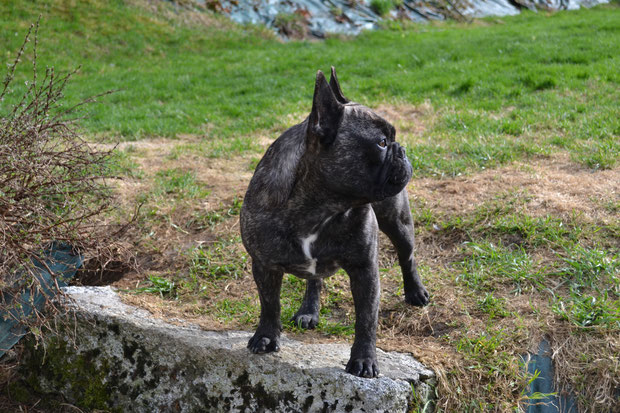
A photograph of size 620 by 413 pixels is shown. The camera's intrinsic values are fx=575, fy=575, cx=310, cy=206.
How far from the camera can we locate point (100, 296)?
4574 mm

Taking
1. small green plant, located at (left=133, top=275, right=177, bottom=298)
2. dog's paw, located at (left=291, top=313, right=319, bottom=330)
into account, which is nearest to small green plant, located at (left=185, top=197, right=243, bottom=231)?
small green plant, located at (left=133, top=275, right=177, bottom=298)

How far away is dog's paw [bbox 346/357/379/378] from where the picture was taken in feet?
11.3

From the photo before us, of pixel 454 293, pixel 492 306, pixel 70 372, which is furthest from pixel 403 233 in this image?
pixel 70 372

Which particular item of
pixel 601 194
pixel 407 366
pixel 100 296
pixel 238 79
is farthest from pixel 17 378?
pixel 238 79

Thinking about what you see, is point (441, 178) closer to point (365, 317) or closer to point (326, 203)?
point (365, 317)

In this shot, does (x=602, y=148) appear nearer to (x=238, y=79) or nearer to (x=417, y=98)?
(x=417, y=98)

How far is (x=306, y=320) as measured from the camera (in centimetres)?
428

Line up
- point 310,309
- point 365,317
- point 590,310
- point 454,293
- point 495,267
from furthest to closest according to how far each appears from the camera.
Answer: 1. point 495,267
2. point 454,293
3. point 310,309
4. point 590,310
5. point 365,317

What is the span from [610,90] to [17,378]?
28.3ft

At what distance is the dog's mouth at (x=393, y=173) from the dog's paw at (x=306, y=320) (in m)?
1.57

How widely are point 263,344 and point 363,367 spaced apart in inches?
26.5

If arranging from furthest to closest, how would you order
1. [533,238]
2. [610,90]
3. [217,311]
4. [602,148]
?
[610,90] < [602,148] < [533,238] < [217,311]

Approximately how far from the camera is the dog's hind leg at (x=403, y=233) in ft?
13.0

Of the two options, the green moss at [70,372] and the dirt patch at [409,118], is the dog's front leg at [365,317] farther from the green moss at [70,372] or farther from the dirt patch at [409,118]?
the dirt patch at [409,118]
